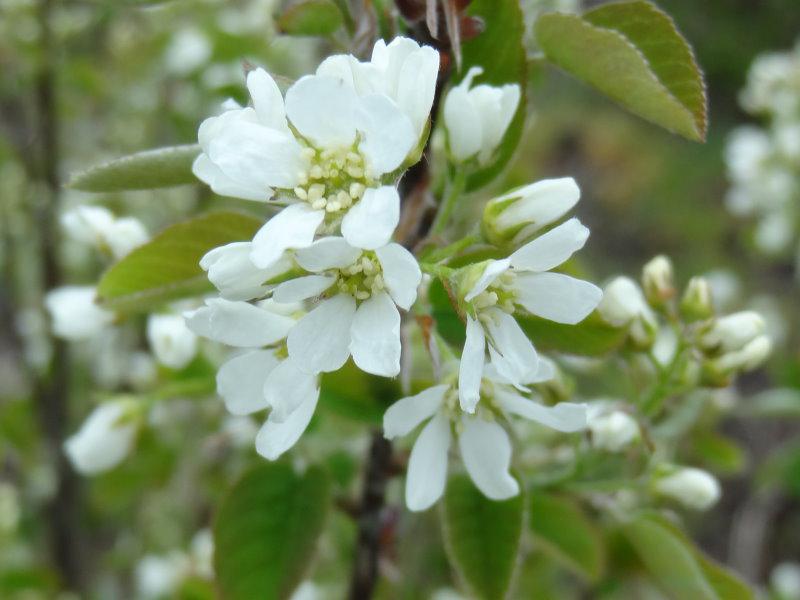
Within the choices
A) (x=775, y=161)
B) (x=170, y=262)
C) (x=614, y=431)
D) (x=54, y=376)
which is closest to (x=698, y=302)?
(x=614, y=431)

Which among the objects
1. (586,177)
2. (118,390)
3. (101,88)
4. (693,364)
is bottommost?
(586,177)

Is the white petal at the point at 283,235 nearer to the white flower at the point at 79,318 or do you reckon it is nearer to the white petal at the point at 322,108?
the white petal at the point at 322,108

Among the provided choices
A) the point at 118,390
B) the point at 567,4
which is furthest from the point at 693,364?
the point at 118,390

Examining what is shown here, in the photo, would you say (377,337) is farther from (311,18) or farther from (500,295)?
(311,18)

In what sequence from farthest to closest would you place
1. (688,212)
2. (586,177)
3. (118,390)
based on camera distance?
1. (586,177)
2. (688,212)
3. (118,390)

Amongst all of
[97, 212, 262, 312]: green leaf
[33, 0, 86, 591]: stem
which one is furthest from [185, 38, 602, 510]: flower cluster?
[33, 0, 86, 591]: stem

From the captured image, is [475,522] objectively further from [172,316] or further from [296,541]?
[172,316]
